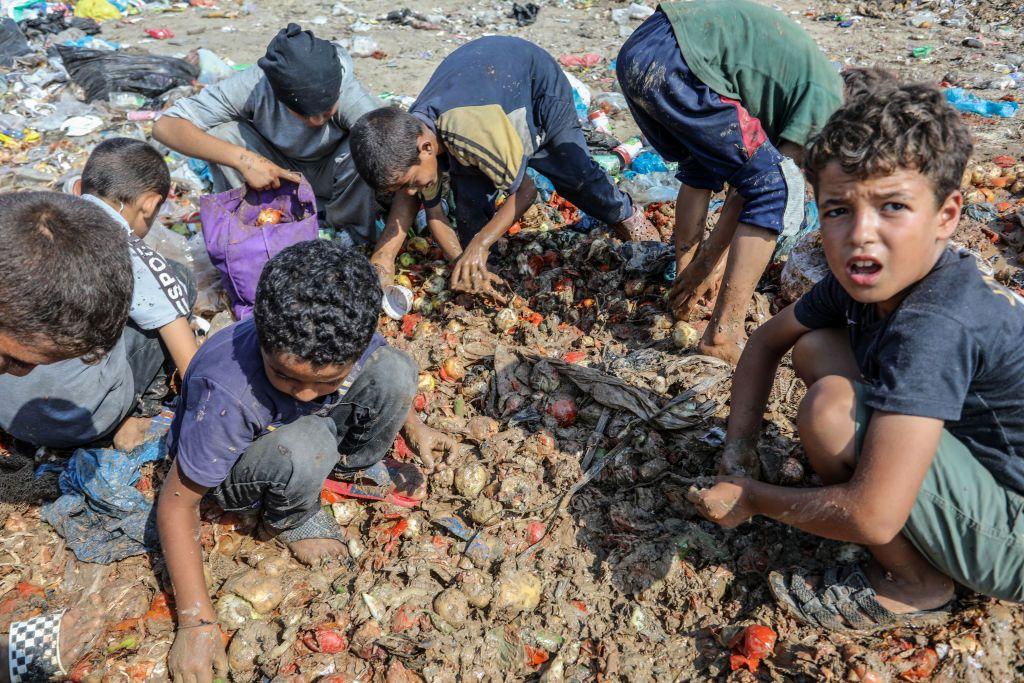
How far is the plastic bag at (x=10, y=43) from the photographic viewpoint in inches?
257

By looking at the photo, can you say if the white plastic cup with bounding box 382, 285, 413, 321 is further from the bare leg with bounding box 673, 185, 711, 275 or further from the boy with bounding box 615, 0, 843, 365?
the boy with bounding box 615, 0, 843, 365

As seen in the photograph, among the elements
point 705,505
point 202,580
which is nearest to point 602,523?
point 705,505

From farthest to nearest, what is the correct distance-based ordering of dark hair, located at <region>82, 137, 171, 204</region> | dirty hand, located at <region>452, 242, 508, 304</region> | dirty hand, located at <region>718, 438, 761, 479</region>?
dirty hand, located at <region>452, 242, 508, 304</region> < dark hair, located at <region>82, 137, 171, 204</region> < dirty hand, located at <region>718, 438, 761, 479</region>

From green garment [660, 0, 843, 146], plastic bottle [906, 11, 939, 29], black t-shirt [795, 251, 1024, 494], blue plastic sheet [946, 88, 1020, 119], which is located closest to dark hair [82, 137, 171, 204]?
green garment [660, 0, 843, 146]

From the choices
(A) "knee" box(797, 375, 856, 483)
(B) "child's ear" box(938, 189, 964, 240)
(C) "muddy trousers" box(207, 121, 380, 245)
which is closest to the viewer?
(B) "child's ear" box(938, 189, 964, 240)

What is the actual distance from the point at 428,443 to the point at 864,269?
1763 mm

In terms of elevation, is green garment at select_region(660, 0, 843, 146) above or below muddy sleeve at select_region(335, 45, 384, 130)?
above

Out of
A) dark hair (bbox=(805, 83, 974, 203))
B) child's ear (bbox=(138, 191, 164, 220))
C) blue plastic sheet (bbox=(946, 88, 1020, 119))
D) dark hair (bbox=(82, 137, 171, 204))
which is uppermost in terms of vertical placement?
dark hair (bbox=(805, 83, 974, 203))

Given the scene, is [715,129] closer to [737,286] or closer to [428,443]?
[737,286]

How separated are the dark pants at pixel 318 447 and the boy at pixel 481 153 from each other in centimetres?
107

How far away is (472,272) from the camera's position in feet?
11.1

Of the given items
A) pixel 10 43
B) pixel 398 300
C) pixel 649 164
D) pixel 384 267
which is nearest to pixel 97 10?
pixel 10 43

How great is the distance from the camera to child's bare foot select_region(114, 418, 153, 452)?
9.10 ft

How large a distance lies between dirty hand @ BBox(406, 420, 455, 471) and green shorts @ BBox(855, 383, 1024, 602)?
160 centimetres
